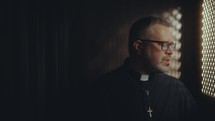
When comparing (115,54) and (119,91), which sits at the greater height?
(115,54)

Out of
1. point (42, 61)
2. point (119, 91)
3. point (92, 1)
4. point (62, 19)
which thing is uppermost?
point (92, 1)

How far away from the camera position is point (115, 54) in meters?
3.20

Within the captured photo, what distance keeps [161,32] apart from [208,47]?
1.83 feet

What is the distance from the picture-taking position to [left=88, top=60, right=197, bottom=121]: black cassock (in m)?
3.05

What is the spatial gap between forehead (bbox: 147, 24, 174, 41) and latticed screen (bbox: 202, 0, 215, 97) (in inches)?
13.8

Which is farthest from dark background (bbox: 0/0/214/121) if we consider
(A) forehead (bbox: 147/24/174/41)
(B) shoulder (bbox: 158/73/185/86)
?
(A) forehead (bbox: 147/24/174/41)

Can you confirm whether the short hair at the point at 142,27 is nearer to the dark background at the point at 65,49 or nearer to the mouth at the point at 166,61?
the dark background at the point at 65,49

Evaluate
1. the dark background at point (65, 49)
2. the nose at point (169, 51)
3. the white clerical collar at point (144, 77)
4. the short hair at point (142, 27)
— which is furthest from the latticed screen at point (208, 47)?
the white clerical collar at point (144, 77)

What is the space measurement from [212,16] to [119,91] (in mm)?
1253

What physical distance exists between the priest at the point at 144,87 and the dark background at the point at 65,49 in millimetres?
133

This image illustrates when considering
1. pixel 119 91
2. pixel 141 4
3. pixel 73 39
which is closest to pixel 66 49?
pixel 73 39

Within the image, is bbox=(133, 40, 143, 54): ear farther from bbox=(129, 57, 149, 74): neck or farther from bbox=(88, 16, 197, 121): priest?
bbox=(129, 57, 149, 74): neck

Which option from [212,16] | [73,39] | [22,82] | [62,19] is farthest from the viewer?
[73,39]

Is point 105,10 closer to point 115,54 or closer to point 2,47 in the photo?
point 115,54
